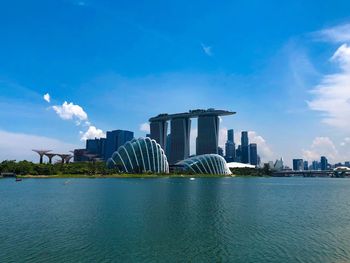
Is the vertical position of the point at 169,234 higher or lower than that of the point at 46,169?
lower

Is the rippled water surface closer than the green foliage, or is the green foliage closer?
the rippled water surface

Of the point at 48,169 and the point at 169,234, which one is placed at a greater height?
the point at 48,169

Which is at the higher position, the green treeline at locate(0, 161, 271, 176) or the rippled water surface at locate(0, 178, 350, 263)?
the green treeline at locate(0, 161, 271, 176)

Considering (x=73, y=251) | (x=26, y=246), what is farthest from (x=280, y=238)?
(x=26, y=246)

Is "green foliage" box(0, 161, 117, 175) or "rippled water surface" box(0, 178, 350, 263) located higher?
"green foliage" box(0, 161, 117, 175)

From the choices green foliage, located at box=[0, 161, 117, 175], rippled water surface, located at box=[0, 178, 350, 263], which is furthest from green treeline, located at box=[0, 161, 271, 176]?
rippled water surface, located at box=[0, 178, 350, 263]

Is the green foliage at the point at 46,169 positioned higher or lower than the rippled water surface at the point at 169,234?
higher

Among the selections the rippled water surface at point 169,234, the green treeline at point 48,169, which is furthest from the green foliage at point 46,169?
the rippled water surface at point 169,234

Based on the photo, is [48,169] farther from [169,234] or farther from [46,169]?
[169,234]

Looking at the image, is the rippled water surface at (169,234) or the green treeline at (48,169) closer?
the rippled water surface at (169,234)

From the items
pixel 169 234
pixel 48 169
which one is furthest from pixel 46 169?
pixel 169 234

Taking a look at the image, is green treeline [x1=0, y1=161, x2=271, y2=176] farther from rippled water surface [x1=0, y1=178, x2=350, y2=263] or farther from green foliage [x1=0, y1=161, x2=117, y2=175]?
rippled water surface [x1=0, y1=178, x2=350, y2=263]

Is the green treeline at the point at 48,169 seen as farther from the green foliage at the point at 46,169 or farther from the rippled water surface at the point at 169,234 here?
the rippled water surface at the point at 169,234

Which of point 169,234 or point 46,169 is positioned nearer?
point 169,234
